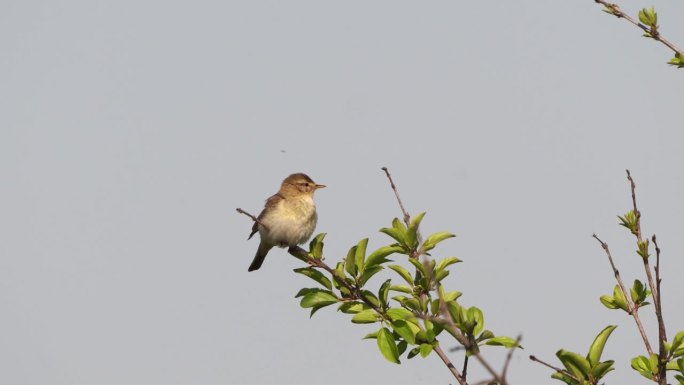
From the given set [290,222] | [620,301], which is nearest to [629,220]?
[620,301]

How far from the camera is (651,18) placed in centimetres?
683

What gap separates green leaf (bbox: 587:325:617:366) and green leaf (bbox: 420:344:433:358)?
0.99m

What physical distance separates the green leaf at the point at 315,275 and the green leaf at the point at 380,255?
13.2 inches

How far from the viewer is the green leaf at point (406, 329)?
5.39 m

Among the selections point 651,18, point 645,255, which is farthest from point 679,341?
point 651,18

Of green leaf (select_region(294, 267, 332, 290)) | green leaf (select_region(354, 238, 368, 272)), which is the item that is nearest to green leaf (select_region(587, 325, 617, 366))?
green leaf (select_region(354, 238, 368, 272))

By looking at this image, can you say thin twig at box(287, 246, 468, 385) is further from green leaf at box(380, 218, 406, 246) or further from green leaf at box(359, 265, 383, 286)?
green leaf at box(380, 218, 406, 246)

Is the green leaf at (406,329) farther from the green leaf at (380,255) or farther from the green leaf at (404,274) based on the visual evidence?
the green leaf at (380,255)

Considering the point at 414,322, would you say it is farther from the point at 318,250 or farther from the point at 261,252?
the point at 261,252

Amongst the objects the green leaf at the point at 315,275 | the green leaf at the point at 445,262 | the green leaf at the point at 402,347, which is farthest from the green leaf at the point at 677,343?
the green leaf at the point at 315,275

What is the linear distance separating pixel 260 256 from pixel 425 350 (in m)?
6.92

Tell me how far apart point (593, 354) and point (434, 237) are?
1.70 m

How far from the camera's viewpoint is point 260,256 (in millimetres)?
11898

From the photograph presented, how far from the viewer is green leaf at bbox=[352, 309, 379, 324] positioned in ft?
18.6
